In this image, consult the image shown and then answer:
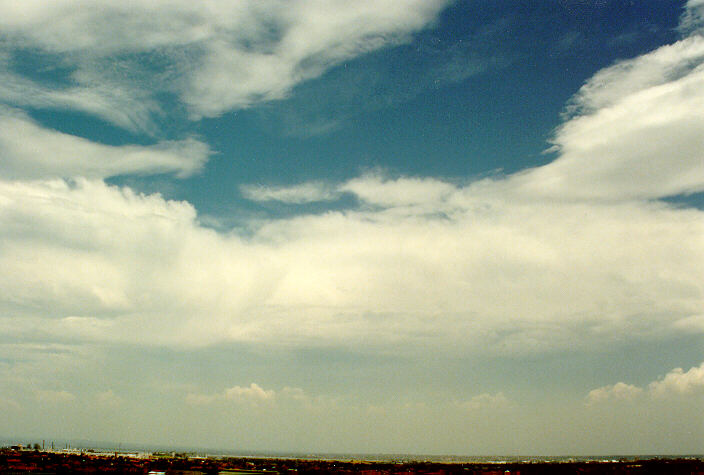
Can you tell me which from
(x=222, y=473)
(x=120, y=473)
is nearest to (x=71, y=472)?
(x=120, y=473)

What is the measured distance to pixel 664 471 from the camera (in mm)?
176875

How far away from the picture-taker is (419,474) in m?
173

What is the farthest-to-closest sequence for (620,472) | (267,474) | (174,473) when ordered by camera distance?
(620,472) → (267,474) → (174,473)

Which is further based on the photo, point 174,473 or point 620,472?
point 620,472

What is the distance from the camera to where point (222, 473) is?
566 ft

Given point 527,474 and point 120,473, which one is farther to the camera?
point 527,474

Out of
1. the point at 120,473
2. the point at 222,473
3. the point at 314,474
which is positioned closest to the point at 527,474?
the point at 314,474

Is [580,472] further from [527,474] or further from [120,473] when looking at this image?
[120,473]

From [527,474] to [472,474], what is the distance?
17810mm

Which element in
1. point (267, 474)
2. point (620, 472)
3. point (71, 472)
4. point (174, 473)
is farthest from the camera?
point (620, 472)

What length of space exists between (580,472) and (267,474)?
337 feet

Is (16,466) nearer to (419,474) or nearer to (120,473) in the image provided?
(120,473)

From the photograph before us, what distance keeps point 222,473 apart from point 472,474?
79.2 m

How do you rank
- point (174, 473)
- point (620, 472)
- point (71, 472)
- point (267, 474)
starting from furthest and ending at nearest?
1. point (620, 472)
2. point (267, 474)
3. point (174, 473)
4. point (71, 472)
